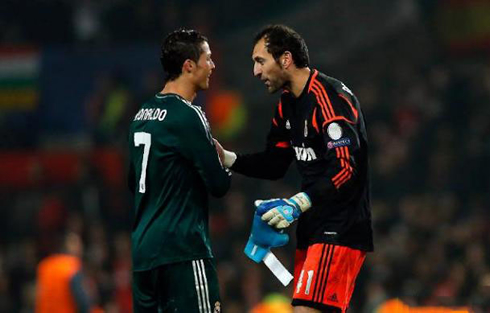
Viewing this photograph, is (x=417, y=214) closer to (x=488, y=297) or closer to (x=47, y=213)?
(x=488, y=297)

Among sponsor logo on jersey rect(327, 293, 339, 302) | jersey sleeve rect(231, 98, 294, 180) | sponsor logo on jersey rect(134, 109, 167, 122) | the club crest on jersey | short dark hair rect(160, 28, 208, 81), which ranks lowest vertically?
sponsor logo on jersey rect(327, 293, 339, 302)

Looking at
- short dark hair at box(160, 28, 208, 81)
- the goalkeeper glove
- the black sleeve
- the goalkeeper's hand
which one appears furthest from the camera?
the black sleeve

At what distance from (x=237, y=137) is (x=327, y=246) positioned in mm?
9321

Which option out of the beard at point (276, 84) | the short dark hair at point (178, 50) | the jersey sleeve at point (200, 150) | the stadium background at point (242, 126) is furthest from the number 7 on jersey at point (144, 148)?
the stadium background at point (242, 126)

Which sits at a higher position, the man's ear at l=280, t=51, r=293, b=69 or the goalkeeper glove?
the man's ear at l=280, t=51, r=293, b=69

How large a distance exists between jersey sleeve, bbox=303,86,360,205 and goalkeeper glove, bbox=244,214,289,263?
270 millimetres

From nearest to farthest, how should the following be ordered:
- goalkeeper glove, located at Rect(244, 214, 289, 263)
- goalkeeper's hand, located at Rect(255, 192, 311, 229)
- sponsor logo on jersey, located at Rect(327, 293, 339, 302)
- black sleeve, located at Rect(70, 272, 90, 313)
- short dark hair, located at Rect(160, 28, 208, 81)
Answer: short dark hair, located at Rect(160, 28, 208, 81) → goalkeeper's hand, located at Rect(255, 192, 311, 229) → goalkeeper glove, located at Rect(244, 214, 289, 263) → sponsor logo on jersey, located at Rect(327, 293, 339, 302) → black sleeve, located at Rect(70, 272, 90, 313)

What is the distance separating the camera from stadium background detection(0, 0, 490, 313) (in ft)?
39.2

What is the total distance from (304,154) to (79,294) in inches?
157

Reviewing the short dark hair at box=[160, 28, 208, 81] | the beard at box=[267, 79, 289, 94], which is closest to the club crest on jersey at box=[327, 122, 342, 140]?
the beard at box=[267, 79, 289, 94]

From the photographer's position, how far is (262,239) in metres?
5.90

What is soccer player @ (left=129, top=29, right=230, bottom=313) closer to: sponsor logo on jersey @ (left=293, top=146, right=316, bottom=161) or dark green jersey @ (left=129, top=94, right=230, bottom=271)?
dark green jersey @ (left=129, top=94, right=230, bottom=271)

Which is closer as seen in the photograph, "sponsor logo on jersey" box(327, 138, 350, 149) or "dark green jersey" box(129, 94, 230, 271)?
"dark green jersey" box(129, 94, 230, 271)

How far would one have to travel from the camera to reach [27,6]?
1641 cm
